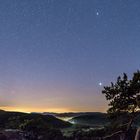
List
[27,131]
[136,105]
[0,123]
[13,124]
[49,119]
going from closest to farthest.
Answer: [136,105] < [27,131] < [13,124] < [0,123] < [49,119]

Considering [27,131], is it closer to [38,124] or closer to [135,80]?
[38,124]

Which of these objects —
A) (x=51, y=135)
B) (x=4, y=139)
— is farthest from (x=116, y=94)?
(x=51, y=135)

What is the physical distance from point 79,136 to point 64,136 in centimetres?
437

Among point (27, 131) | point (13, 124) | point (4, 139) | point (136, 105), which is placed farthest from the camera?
point (13, 124)

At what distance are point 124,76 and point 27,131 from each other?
60.3 meters

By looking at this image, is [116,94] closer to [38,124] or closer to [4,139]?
[4,139]

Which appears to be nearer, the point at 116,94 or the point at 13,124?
the point at 116,94

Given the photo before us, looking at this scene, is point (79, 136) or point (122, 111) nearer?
point (122, 111)

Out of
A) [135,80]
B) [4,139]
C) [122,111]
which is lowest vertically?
[4,139]

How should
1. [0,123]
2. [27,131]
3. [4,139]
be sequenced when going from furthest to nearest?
[0,123]
[27,131]
[4,139]

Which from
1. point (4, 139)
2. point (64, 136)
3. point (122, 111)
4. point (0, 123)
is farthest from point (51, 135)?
point (122, 111)

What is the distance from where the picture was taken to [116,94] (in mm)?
38594

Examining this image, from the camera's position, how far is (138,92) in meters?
37.9

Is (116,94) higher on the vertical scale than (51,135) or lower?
higher
